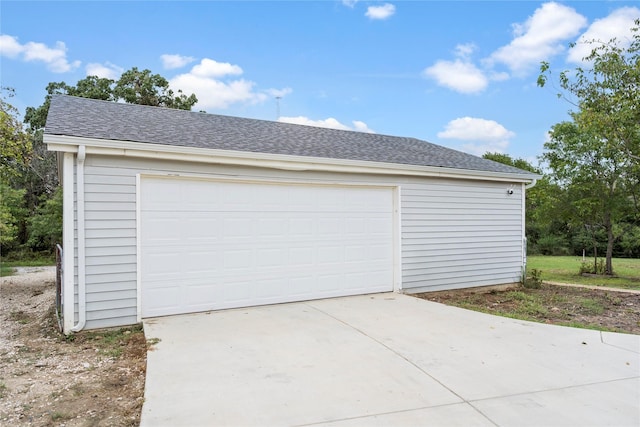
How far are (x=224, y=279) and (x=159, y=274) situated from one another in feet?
3.02

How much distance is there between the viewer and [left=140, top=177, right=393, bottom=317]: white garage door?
5.48m

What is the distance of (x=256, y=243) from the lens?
Answer: 20.1 ft

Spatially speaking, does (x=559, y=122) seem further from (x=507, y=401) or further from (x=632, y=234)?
(x=507, y=401)

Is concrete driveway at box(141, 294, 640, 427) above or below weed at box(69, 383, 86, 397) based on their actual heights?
above

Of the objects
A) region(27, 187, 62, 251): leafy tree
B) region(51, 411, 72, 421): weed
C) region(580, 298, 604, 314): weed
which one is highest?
region(27, 187, 62, 251): leafy tree

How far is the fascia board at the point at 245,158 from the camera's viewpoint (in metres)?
4.80

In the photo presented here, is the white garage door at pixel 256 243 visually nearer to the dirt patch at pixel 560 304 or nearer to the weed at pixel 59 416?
the dirt patch at pixel 560 304

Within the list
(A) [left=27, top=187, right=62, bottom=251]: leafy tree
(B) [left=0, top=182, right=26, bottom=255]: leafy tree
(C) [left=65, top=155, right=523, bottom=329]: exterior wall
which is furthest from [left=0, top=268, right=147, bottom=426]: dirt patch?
(A) [left=27, top=187, right=62, bottom=251]: leafy tree

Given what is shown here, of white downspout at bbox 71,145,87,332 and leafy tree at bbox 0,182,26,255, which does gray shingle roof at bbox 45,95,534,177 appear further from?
leafy tree at bbox 0,182,26,255

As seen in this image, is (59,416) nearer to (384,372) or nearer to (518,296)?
(384,372)

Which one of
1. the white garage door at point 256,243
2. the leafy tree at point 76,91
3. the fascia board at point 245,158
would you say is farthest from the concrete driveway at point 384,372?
the leafy tree at point 76,91

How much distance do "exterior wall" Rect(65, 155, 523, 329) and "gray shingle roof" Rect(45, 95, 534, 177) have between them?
0.36 metres

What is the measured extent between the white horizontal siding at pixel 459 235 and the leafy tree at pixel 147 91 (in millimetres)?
17776

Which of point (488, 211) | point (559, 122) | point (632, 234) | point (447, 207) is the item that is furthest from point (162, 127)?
point (632, 234)
